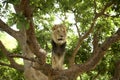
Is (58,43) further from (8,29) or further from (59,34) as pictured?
(8,29)

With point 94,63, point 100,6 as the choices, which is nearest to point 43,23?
point 100,6

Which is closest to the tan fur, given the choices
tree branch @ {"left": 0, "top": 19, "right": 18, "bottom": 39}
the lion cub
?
the lion cub

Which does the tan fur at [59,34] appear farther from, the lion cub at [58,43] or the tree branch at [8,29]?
the tree branch at [8,29]

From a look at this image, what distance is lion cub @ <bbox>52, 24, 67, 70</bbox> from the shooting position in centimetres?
941

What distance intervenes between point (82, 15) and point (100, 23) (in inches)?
31.8

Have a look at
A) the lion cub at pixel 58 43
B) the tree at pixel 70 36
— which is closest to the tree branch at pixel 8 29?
the tree at pixel 70 36

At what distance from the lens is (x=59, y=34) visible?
9.37m

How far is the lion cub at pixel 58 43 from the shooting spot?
9.41 meters

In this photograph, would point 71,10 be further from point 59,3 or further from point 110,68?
point 110,68

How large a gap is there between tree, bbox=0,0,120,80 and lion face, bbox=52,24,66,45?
681 millimetres

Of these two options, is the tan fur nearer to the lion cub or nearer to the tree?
the lion cub

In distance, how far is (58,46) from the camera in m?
9.77

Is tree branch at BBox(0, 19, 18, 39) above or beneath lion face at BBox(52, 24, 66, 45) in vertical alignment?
above

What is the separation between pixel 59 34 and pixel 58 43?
0.36 meters
